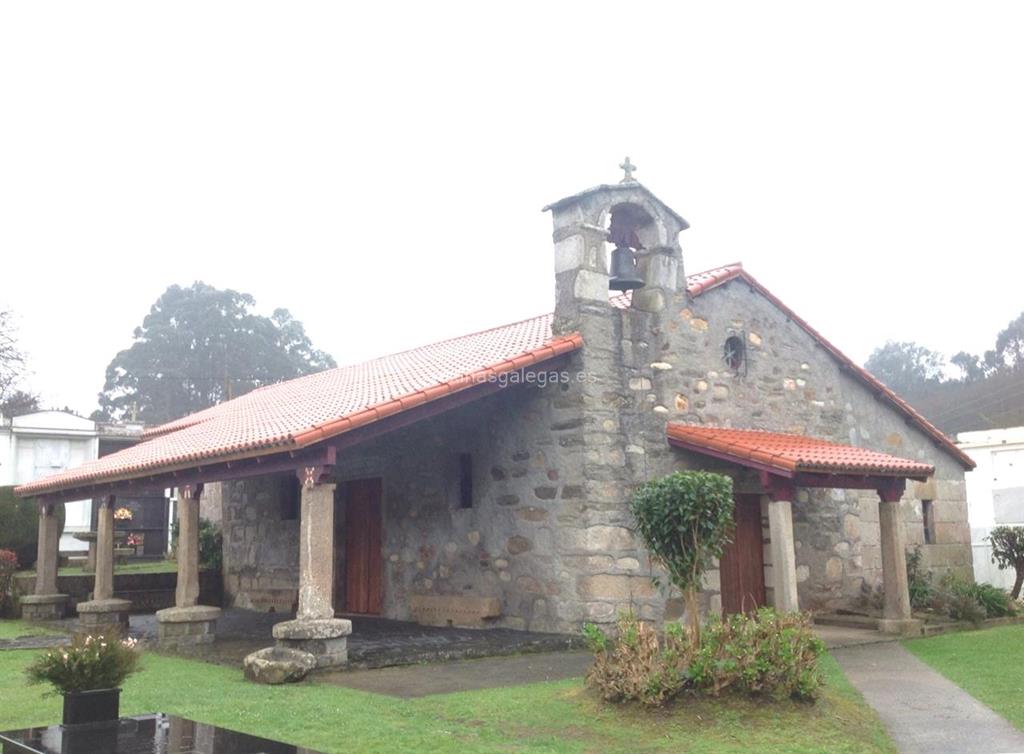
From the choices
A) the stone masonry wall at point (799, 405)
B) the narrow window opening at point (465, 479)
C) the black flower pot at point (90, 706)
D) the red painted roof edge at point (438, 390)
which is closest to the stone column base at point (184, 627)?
the narrow window opening at point (465, 479)

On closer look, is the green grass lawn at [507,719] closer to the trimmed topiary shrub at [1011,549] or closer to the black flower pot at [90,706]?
the black flower pot at [90,706]

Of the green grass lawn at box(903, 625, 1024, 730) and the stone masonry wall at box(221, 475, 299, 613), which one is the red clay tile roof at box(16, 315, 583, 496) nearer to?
the stone masonry wall at box(221, 475, 299, 613)

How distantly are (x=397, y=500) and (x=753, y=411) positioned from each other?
499cm

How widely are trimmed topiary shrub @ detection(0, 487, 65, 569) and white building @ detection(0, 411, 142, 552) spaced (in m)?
8.01

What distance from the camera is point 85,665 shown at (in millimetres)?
6180

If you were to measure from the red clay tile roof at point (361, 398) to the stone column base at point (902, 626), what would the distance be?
13.4 feet

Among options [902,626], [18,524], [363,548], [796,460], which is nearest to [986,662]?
[902,626]

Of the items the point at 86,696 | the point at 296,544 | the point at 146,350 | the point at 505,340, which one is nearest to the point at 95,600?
the point at 296,544

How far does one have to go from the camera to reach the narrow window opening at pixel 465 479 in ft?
40.8

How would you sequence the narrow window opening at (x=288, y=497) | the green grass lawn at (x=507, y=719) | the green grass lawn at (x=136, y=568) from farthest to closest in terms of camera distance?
1. the green grass lawn at (x=136, y=568)
2. the narrow window opening at (x=288, y=497)
3. the green grass lawn at (x=507, y=719)

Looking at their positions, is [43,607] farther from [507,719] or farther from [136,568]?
[507,719]

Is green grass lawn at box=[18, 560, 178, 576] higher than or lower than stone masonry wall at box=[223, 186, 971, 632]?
lower

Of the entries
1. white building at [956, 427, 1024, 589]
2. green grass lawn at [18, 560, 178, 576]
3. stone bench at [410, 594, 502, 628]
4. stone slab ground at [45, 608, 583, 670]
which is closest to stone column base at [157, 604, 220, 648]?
stone slab ground at [45, 608, 583, 670]

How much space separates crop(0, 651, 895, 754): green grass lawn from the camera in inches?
236
